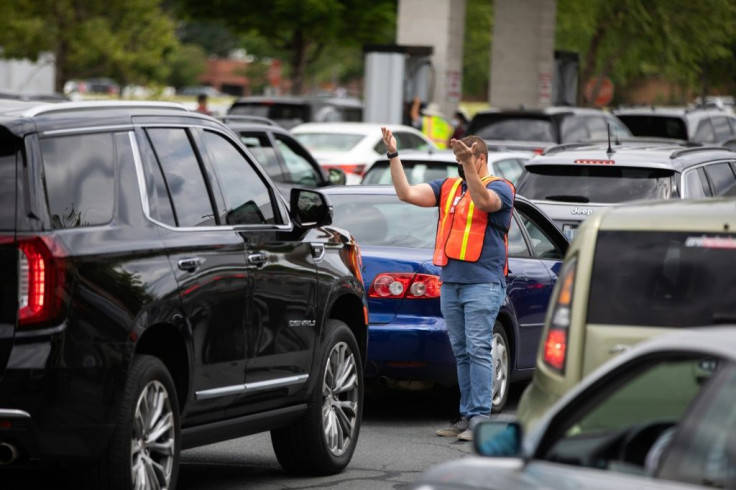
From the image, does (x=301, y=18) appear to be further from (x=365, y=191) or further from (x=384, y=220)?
(x=384, y=220)

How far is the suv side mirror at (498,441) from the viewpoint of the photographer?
4305 millimetres

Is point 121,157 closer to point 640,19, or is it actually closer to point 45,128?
point 45,128

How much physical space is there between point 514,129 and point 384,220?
13859mm

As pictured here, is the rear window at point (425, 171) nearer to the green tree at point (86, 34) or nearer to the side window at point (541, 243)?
the side window at point (541, 243)

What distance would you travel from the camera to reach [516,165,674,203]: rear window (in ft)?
43.1

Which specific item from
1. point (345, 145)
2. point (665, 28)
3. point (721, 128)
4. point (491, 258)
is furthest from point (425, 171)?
point (665, 28)

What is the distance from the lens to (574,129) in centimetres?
2469

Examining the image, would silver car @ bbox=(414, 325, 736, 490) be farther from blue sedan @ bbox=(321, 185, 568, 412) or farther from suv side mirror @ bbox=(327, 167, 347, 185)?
suv side mirror @ bbox=(327, 167, 347, 185)

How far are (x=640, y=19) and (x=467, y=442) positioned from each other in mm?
30400

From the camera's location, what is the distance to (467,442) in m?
9.55

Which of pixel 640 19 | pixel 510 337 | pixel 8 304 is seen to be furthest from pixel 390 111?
pixel 8 304

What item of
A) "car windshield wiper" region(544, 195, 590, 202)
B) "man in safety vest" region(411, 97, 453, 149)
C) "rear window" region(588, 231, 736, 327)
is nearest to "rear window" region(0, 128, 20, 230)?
"rear window" region(588, 231, 736, 327)

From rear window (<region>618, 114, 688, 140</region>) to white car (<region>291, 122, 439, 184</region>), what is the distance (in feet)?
21.6

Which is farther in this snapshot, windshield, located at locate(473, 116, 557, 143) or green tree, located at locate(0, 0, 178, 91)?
green tree, located at locate(0, 0, 178, 91)
